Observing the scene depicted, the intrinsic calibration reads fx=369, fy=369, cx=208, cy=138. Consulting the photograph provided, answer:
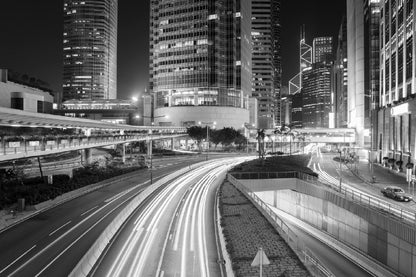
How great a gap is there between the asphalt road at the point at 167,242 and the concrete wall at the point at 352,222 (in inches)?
445

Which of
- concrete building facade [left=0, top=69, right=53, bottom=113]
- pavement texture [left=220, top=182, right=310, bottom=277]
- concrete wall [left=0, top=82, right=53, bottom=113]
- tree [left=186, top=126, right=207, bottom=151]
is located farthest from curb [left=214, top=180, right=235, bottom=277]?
tree [left=186, top=126, right=207, bottom=151]

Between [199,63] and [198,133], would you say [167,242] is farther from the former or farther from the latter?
[199,63]

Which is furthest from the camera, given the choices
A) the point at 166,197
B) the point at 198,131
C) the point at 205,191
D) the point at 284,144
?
the point at 284,144

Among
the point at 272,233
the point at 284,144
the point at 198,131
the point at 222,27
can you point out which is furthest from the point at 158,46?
the point at 272,233

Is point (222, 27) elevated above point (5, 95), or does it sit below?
above

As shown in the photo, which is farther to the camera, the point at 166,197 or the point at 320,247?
the point at 166,197

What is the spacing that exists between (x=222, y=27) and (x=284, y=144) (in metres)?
54.7

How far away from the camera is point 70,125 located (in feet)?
164

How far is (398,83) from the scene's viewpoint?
73000 millimetres

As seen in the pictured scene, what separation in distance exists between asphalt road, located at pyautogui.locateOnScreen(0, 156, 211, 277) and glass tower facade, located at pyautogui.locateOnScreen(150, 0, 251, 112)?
387ft

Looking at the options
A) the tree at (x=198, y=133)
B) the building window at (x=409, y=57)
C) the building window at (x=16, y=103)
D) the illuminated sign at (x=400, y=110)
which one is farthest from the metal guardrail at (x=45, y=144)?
the tree at (x=198, y=133)

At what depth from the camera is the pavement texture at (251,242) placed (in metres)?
18.1

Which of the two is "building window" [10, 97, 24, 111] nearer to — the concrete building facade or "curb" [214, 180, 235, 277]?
the concrete building facade

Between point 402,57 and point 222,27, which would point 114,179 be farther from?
point 222,27
